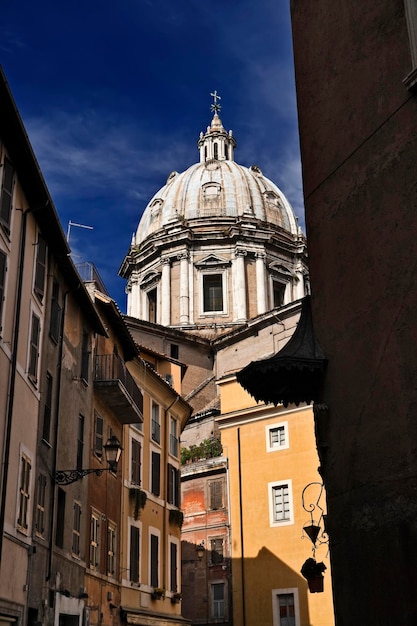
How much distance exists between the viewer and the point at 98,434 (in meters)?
24.3

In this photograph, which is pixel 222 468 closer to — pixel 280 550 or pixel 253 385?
pixel 280 550

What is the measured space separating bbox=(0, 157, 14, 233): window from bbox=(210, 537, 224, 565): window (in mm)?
27064

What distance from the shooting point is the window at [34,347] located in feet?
58.9

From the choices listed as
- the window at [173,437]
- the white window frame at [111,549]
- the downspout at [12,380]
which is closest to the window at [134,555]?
the white window frame at [111,549]

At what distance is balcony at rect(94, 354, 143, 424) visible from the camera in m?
24.3

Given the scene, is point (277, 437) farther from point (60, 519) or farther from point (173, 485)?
point (60, 519)

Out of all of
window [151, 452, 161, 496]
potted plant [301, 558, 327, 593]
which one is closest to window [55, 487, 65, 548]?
potted plant [301, 558, 327, 593]

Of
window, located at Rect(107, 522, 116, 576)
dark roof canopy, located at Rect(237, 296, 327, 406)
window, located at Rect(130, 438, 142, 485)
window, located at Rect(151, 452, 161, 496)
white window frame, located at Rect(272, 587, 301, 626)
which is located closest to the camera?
dark roof canopy, located at Rect(237, 296, 327, 406)

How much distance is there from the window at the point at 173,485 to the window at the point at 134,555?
4.21 meters

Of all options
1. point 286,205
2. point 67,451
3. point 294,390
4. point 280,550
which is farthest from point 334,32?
point 286,205

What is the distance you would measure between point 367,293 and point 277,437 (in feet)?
95.0

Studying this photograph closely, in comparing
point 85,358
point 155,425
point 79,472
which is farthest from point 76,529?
point 155,425

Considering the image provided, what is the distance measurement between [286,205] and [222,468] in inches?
1475

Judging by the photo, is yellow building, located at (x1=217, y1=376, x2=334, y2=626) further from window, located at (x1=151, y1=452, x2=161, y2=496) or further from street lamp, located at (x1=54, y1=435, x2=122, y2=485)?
street lamp, located at (x1=54, y1=435, x2=122, y2=485)
